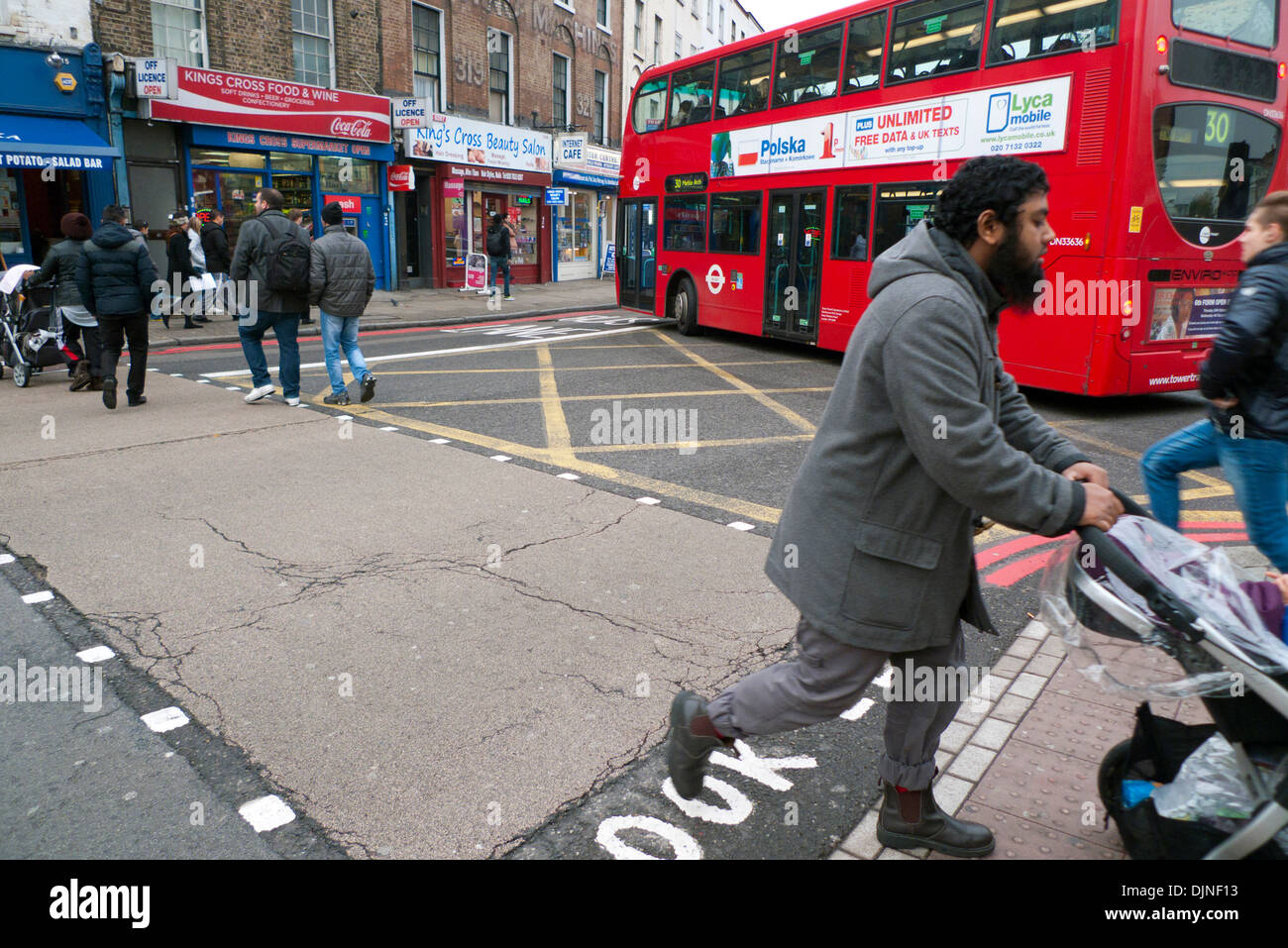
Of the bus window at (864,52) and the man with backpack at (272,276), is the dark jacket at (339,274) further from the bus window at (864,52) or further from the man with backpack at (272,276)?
the bus window at (864,52)

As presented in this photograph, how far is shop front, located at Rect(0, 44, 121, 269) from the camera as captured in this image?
15.0 meters

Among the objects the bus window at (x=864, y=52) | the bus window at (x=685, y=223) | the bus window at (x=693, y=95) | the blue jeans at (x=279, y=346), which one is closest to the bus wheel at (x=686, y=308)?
the bus window at (x=685, y=223)

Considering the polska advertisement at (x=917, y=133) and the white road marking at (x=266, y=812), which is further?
the polska advertisement at (x=917, y=133)

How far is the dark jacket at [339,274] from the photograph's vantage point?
873cm

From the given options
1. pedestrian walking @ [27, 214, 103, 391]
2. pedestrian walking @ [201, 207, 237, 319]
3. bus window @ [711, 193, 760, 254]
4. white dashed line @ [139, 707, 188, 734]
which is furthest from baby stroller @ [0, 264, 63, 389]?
bus window @ [711, 193, 760, 254]

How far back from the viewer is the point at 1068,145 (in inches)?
339

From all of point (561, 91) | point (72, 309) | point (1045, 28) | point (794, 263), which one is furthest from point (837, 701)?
point (561, 91)

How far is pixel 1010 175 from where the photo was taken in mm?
2287

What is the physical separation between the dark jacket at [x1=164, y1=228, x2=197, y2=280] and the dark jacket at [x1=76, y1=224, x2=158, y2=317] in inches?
282

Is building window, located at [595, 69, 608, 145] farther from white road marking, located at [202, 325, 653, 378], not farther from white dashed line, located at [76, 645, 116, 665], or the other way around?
white dashed line, located at [76, 645, 116, 665]

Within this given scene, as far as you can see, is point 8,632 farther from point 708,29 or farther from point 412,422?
point 708,29

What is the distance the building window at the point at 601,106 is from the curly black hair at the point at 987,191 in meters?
31.2

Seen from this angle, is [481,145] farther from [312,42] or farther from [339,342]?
[339,342]

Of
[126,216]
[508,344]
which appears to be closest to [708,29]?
[508,344]
